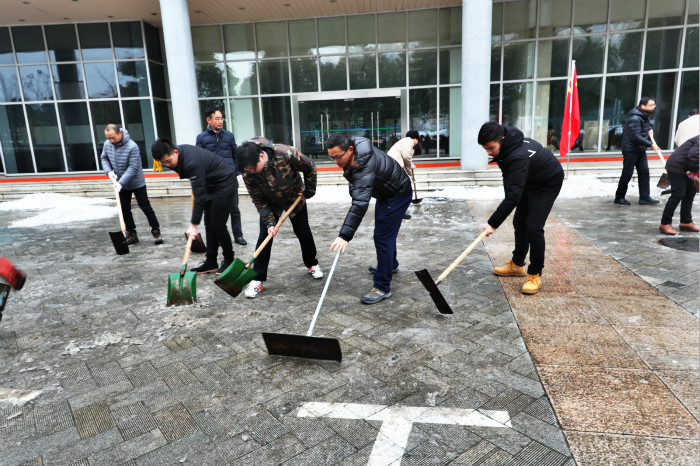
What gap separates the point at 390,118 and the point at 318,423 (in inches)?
575

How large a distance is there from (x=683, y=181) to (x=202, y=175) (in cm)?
636

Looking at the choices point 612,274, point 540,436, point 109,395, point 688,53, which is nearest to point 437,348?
point 540,436

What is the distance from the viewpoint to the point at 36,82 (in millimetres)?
15797

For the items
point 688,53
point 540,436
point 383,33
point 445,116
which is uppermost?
point 383,33

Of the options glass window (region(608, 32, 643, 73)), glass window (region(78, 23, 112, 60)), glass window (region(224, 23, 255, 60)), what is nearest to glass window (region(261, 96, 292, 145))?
glass window (region(224, 23, 255, 60))

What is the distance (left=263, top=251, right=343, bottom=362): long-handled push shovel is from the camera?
2.96 metres

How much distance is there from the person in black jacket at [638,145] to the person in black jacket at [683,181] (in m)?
1.75

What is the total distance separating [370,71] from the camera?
1577cm

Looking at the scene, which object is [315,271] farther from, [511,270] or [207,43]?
[207,43]

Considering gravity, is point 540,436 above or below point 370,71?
below

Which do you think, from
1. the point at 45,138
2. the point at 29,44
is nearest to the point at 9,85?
the point at 29,44

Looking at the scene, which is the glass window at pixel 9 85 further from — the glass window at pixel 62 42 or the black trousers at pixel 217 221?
the black trousers at pixel 217 221

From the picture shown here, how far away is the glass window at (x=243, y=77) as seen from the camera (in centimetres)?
1625

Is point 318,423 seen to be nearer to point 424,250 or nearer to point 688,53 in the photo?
point 424,250
